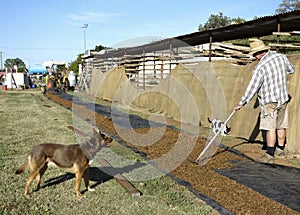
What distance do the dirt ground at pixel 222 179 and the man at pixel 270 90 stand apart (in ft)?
2.17

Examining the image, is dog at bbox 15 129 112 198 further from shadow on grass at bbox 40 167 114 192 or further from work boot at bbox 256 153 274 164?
work boot at bbox 256 153 274 164

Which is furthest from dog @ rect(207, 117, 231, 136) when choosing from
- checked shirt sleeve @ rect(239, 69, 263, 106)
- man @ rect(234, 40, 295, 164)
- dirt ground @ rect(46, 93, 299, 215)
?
checked shirt sleeve @ rect(239, 69, 263, 106)

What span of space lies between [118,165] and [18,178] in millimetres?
1767

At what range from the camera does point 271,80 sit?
6.49m

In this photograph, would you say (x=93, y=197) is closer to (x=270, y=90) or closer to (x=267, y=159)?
(x=267, y=159)

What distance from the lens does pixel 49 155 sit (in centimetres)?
446

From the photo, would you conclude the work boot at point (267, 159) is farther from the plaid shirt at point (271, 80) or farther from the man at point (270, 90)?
the plaid shirt at point (271, 80)

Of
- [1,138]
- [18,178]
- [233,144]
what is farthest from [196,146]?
[1,138]

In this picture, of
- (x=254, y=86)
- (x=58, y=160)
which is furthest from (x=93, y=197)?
(x=254, y=86)

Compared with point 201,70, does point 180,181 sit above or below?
below

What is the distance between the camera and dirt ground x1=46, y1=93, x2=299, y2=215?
13.7ft

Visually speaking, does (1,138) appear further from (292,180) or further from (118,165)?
(292,180)

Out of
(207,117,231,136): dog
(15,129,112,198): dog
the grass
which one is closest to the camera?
the grass

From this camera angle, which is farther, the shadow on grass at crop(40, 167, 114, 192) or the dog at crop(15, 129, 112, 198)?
the shadow on grass at crop(40, 167, 114, 192)
